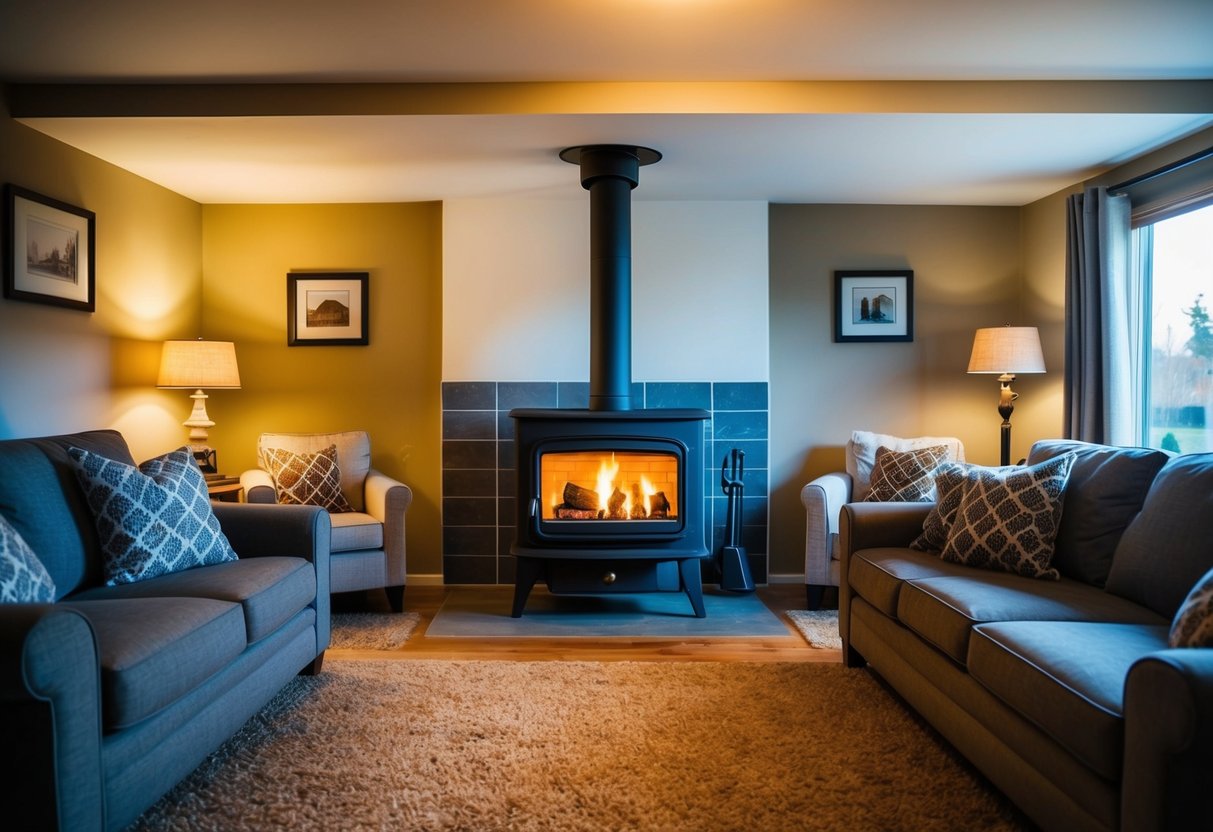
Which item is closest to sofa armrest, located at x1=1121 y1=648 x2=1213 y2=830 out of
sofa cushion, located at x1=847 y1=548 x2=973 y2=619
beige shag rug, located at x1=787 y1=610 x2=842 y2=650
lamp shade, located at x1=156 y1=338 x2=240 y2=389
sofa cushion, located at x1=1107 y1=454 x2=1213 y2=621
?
sofa cushion, located at x1=1107 y1=454 x2=1213 y2=621

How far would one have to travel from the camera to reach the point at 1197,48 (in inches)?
115

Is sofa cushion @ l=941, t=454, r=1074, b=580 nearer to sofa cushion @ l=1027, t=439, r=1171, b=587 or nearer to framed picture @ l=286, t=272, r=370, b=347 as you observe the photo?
sofa cushion @ l=1027, t=439, r=1171, b=587

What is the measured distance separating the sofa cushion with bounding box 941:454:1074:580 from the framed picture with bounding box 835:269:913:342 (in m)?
1.98

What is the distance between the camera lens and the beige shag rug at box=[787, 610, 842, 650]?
354 cm

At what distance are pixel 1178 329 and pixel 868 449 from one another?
145 cm

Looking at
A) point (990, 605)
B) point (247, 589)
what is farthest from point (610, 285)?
point (990, 605)

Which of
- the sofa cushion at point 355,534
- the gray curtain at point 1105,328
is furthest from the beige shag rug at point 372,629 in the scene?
the gray curtain at point 1105,328

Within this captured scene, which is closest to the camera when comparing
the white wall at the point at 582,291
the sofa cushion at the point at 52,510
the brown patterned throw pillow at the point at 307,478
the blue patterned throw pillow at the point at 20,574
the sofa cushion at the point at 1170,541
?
the blue patterned throw pillow at the point at 20,574

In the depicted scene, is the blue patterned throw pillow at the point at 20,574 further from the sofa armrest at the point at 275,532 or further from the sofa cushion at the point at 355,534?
the sofa cushion at the point at 355,534

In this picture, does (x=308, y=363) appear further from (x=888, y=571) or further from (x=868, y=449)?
(x=888, y=571)

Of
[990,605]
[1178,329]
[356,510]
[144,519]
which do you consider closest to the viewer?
[990,605]

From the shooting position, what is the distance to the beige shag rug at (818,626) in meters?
3.54

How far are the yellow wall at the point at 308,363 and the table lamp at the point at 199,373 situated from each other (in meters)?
0.43

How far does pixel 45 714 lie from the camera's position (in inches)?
61.3
